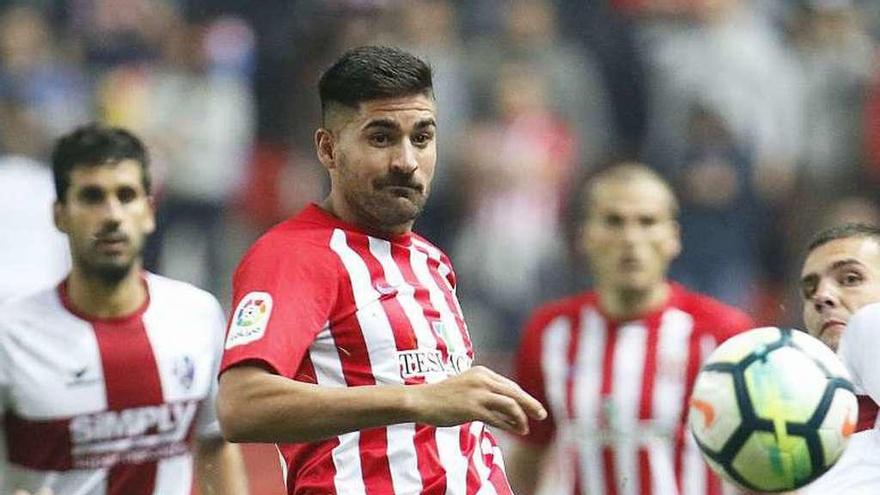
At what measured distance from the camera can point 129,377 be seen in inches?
245

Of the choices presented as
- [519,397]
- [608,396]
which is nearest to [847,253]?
[608,396]

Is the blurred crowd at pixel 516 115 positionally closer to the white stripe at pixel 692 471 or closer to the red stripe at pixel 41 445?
the white stripe at pixel 692 471

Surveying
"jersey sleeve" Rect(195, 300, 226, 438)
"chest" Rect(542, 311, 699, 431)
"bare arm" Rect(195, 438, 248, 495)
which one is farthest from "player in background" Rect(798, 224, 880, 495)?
"jersey sleeve" Rect(195, 300, 226, 438)

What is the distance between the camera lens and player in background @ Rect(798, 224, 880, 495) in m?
5.22

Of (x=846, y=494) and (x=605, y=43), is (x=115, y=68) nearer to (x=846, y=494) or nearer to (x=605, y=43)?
(x=605, y=43)

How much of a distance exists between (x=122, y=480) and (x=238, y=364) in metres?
1.65

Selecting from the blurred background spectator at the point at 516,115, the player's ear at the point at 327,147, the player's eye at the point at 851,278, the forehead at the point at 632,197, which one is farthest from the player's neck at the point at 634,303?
the blurred background spectator at the point at 516,115

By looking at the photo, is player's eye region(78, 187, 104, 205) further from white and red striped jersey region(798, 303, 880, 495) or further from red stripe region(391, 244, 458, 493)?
white and red striped jersey region(798, 303, 880, 495)

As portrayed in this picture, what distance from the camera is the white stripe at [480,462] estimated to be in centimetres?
498

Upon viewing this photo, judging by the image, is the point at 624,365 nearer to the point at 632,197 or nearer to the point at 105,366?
the point at 632,197

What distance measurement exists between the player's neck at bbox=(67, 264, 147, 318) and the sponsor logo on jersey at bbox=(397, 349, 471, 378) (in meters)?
1.74

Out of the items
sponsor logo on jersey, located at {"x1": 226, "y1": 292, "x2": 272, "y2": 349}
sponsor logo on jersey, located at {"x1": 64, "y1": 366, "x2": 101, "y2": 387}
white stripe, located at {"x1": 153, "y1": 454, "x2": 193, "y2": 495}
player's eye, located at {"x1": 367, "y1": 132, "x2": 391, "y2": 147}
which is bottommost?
white stripe, located at {"x1": 153, "y1": 454, "x2": 193, "y2": 495}

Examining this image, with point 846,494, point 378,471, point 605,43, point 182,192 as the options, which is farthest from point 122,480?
point 605,43

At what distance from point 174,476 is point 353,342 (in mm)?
1552
